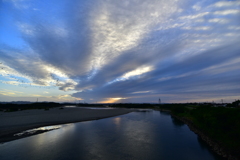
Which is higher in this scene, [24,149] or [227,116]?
[227,116]

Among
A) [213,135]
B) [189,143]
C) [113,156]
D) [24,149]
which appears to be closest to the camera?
[113,156]

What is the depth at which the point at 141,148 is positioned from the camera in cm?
2028

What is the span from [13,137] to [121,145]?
22565mm

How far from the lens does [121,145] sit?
851 inches

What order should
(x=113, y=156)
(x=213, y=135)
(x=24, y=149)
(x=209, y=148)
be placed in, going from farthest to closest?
(x=213, y=135), (x=209, y=148), (x=24, y=149), (x=113, y=156)

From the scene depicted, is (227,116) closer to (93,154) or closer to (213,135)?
(213,135)

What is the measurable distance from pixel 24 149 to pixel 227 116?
33.9 m

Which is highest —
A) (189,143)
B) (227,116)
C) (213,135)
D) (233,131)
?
(227,116)

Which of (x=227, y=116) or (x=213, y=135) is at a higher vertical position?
(x=227, y=116)

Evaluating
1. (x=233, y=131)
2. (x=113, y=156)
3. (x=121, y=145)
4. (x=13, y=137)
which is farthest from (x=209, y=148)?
(x=13, y=137)

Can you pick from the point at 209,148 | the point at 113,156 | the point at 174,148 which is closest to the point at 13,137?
the point at 113,156

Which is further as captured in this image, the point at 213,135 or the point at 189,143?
the point at 189,143

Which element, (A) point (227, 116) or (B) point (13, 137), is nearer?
(A) point (227, 116)

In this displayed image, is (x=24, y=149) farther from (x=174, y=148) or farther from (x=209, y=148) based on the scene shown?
(x=209, y=148)
